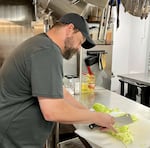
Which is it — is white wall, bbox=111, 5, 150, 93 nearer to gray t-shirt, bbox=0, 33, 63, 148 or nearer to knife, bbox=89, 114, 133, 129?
knife, bbox=89, 114, 133, 129

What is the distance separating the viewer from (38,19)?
7.29ft

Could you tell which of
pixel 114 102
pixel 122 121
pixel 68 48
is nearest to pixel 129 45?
pixel 114 102

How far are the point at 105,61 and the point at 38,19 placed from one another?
0.98 meters

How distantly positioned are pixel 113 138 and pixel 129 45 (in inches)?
138

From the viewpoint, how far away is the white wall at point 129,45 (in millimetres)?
4359

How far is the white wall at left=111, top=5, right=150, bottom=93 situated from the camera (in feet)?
14.3

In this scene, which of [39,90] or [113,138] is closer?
[39,90]

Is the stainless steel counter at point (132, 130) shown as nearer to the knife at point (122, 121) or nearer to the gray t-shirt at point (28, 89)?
the knife at point (122, 121)

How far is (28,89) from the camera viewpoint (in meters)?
1.13

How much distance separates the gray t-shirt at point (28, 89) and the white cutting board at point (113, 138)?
0.70 feet

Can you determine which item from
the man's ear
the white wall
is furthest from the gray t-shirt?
the white wall

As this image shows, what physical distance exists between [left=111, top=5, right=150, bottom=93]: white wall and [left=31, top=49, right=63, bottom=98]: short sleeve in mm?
3351

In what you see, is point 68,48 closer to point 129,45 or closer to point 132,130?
point 132,130

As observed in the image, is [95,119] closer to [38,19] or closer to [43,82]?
[43,82]
